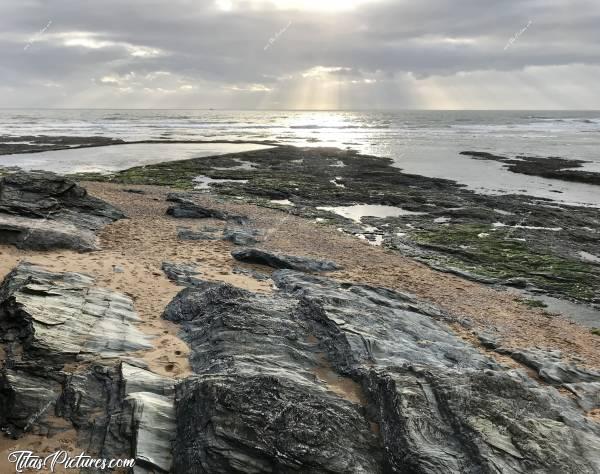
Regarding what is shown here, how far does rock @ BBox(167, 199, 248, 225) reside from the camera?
24.5m

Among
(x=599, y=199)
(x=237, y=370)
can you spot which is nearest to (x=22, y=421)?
(x=237, y=370)

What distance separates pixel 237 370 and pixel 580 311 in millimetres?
13651

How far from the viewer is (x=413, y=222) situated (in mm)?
27531

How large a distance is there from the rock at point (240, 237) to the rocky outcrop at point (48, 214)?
18.0ft

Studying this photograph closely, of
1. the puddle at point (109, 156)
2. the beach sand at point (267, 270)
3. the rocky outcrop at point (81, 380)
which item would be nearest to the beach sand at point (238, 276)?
the beach sand at point (267, 270)

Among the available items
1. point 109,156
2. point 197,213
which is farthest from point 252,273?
point 109,156

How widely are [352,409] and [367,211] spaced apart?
24252 millimetres

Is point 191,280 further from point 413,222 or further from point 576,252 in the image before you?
point 576,252

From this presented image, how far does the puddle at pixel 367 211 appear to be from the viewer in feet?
97.5

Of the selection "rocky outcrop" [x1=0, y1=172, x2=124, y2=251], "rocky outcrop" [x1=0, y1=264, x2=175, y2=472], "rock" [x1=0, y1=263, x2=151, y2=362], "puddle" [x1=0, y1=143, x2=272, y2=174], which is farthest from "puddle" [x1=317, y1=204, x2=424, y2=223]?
"puddle" [x1=0, y1=143, x2=272, y2=174]

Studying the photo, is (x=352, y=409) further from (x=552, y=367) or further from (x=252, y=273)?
(x=252, y=273)

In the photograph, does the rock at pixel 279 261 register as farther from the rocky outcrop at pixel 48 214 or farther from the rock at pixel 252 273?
the rocky outcrop at pixel 48 214

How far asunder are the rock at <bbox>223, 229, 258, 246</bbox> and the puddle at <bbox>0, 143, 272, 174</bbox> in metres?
26.1

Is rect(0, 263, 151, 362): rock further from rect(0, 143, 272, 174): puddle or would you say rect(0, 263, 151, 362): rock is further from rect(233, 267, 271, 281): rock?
rect(0, 143, 272, 174): puddle
